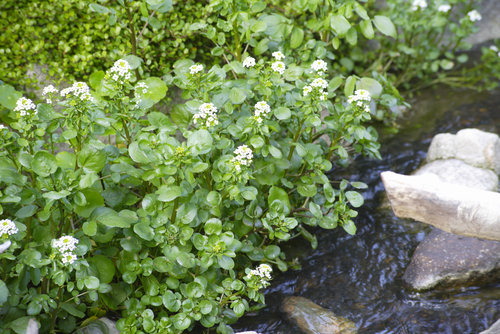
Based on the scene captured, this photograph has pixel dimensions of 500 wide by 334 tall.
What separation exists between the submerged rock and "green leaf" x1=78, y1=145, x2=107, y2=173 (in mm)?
1529

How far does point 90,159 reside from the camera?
2158 mm

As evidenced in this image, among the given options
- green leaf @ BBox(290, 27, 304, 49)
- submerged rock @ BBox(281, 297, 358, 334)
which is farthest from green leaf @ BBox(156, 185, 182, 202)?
green leaf @ BBox(290, 27, 304, 49)

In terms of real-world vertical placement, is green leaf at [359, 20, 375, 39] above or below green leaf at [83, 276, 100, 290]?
above

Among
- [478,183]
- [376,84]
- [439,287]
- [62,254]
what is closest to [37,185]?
[62,254]

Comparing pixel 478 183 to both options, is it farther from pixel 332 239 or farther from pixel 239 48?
pixel 239 48

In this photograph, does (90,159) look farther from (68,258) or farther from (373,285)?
(373,285)

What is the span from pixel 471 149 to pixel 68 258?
3488mm

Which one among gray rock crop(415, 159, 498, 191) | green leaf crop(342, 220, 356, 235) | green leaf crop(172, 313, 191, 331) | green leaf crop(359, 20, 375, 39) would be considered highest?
green leaf crop(359, 20, 375, 39)

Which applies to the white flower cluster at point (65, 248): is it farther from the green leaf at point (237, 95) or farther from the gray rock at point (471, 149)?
the gray rock at point (471, 149)

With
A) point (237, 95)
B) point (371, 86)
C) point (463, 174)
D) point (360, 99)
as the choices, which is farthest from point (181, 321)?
point (463, 174)

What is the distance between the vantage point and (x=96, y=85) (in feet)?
8.86

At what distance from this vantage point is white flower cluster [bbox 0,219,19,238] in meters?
1.85

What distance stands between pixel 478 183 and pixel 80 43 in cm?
358

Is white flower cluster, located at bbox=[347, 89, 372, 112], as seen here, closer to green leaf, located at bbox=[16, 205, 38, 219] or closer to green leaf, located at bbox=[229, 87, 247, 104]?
green leaf, located at bbox=[229, 87, 247, 104]
